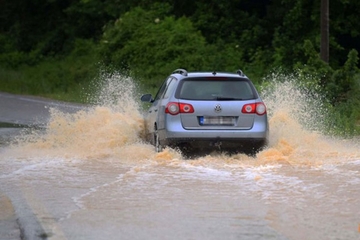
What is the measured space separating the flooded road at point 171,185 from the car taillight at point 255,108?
1.97ft

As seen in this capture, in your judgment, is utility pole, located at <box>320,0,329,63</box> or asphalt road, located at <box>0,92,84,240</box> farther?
utility pole, located at <box>320,0,329,63</box>

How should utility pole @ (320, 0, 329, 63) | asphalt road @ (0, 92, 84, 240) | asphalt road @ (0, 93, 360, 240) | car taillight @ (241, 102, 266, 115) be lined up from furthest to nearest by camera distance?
utility pole @ (320, 0, 329, 63) < car taillight @ (241, 102, 266, 115) < asphalt road @ (0, 92, 84, 240) < asphalt road @ (0, 93, 360, 240)

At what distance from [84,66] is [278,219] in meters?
38.3

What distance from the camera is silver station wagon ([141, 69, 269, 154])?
49.7 ft

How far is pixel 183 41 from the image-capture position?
138 ft

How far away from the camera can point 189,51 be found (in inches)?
1619

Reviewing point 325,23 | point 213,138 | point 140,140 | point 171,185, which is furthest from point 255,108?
point 325,23

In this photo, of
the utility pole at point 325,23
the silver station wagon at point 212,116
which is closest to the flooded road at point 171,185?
the silver station wagon at point 212,116

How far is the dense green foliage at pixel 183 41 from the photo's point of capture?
38.8m

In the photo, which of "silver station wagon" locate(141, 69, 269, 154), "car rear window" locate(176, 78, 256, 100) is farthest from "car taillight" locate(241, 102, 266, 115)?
"car rear window" locate(176, 78, 256, 100)

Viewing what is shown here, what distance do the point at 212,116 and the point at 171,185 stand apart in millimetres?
2820

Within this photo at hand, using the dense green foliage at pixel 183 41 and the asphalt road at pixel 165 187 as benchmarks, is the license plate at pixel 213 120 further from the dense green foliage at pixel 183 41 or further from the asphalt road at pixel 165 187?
the dense green foliage at pixel 183 41

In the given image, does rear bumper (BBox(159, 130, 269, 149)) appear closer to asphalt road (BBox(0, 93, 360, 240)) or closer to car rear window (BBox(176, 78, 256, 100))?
asphalt road (BBox(0, 93, 360, 240))

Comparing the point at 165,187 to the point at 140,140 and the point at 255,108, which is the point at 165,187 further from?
the point at 140,140
